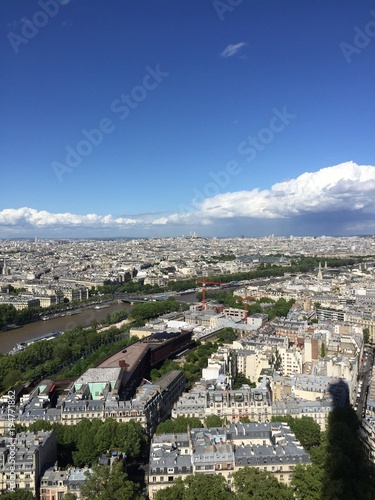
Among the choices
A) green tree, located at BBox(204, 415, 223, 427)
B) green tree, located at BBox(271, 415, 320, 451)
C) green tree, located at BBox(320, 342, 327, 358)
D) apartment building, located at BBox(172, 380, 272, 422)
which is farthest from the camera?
green tree, located at BBox(320, 342, 327, 358)

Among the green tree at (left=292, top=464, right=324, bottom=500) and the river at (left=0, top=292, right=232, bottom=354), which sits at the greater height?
the green tree at (left=292, top=464, right=324, bottom=500)

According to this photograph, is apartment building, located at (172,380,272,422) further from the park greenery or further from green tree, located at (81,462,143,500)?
the park greenery

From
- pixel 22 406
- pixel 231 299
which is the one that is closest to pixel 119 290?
pixel 231 299

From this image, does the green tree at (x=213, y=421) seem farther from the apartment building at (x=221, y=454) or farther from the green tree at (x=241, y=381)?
the green tree at (x=241, y=381)

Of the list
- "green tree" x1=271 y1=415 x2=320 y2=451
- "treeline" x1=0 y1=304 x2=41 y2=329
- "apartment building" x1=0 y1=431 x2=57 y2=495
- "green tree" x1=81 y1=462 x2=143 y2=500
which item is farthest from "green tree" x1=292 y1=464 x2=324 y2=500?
"treeline" x1=0 y1=304 x2=41 y2=329

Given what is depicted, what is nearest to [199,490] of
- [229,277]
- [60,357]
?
[60,357]

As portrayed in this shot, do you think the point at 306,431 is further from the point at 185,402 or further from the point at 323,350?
the point at 323,350
